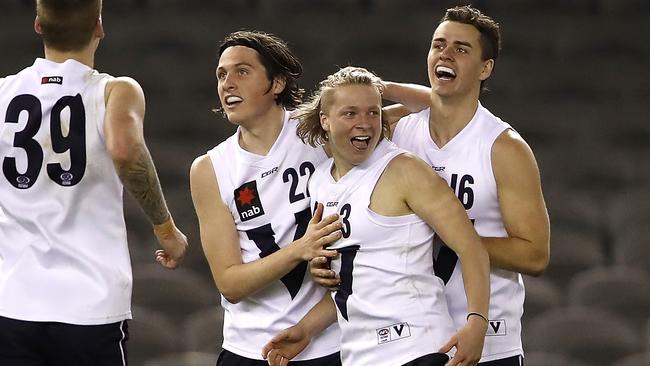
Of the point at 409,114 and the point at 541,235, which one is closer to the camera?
the point at 541,235

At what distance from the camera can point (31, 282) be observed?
3631mm

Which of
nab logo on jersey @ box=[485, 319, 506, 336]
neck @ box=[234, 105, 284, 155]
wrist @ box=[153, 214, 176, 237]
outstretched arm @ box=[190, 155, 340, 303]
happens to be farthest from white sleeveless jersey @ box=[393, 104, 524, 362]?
wrist @ box=[153, 214, 176, 237]

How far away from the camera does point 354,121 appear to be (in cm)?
391

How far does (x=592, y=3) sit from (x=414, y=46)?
163cm

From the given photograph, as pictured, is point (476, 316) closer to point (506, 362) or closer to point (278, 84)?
point (506, 362)

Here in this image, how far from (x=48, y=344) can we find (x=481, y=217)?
1520mm

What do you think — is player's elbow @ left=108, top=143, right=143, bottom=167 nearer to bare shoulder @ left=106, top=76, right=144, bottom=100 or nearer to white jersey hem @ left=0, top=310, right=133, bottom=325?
bare shoulder @ left=106, top=76, right=144, bottom=100

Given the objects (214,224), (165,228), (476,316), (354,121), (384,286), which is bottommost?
(476,316)

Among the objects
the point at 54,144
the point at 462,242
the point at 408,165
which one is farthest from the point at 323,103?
the point at 54,144

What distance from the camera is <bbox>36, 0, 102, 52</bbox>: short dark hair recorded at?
3633 millimetres

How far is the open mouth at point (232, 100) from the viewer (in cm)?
429

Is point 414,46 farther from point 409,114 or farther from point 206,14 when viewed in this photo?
point 409,114

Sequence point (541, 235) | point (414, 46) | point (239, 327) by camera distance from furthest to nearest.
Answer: point (414, 46) < point (239, 327) < point (541, 235)

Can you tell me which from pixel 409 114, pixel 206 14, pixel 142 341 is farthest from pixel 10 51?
pixel 409 114
